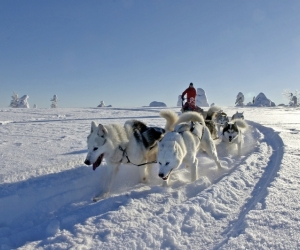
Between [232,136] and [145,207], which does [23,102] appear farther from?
[145,207]

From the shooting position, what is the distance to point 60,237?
233cm

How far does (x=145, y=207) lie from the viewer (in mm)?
2994

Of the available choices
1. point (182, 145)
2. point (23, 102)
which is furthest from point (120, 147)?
point (23, 102)

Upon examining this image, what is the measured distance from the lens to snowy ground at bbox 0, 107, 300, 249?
7.47 ft

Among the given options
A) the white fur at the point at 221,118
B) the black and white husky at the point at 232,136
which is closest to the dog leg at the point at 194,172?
the black and white husky at the point at 232,136

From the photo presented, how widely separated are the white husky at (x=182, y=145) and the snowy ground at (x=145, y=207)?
32 cm

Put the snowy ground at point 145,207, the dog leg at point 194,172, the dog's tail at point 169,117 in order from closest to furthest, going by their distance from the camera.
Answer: the snowy ground at point 145,207 → the dog leg at point 194,172 → the dog's tail at point 169,117

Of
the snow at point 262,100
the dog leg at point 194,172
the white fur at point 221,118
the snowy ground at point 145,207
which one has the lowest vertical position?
the snowy ground at point 145,207

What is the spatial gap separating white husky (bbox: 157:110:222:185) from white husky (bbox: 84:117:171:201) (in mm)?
433

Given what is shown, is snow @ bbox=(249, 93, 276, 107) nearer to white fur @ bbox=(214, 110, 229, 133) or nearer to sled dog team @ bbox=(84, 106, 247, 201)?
white fur @ bbox=(214, 110, 229, 133)

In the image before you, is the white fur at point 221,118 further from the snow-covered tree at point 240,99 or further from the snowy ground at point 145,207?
the snow-covered tree at point 240,99

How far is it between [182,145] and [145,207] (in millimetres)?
1164

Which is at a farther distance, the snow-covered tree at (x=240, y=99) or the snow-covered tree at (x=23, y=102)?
the snow-covered tree at (x=240, y=99)

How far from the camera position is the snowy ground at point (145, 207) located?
2.28 meters
